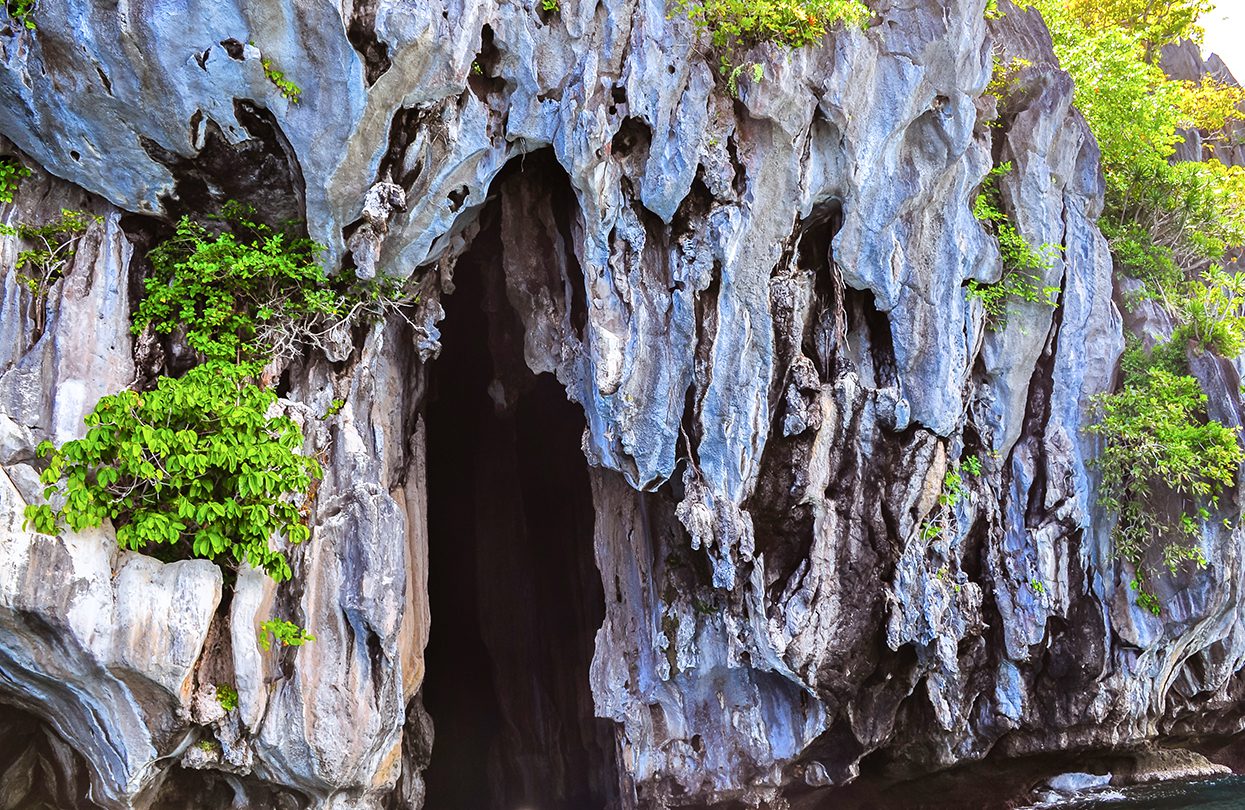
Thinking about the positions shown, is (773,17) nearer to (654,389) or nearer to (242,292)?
(654,389)

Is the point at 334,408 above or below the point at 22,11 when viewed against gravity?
below

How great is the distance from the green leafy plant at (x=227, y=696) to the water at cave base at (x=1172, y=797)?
1186cm

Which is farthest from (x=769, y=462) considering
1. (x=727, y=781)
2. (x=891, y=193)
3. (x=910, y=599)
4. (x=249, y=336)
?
(x=249, y=336)

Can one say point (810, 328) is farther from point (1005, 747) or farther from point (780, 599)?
point (1005, 747)

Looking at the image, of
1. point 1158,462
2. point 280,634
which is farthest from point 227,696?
point 1158,462

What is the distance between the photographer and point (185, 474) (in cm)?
698

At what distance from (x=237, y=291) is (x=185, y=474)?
2.29m

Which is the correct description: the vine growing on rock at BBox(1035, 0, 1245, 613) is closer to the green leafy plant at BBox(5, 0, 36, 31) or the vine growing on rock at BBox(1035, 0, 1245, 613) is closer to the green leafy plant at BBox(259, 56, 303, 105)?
the green leafy plant at BBox(259, 56, 303, 105)

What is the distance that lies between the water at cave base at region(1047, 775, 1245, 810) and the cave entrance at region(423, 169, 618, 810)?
7.63 meters

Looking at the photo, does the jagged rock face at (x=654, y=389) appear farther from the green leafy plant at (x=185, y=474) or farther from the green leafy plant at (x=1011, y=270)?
the green leafy plant at (x=185, y=474)

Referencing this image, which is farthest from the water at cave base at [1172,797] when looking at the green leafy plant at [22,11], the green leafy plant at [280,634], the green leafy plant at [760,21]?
the green leafy plant at [22,11]

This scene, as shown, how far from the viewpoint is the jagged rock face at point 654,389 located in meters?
7.32

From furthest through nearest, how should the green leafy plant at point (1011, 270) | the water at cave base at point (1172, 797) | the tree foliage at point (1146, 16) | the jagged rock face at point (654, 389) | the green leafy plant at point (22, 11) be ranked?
the tree foliage at point (1146, 16)
the water at cave base at point (1172, 797)
the green leafy plant at point (1011, 270)
the jagged rock face at point (654, 389)
the green leafy plant at point (22, 11)

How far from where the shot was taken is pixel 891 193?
369 inches
